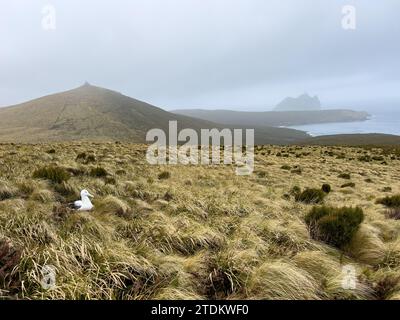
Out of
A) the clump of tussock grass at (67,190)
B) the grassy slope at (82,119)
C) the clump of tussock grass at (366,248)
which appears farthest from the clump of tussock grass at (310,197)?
the grassy slope at (82,119)

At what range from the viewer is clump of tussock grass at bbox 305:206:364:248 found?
245 inches

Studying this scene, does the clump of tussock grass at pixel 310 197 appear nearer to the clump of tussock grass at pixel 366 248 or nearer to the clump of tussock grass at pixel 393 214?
the clump of tussock grass at pixel 393 214

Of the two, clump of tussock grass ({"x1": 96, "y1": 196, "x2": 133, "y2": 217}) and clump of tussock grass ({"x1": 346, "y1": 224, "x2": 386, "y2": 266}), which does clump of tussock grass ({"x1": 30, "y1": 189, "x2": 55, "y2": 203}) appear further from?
clump of tussock grass ({"x1": 346, "y1": 224, "x2": 386, "y2": 266})

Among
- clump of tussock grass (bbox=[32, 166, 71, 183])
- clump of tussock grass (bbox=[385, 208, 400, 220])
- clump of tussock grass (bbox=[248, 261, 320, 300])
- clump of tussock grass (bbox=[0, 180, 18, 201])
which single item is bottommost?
clump of tussock grass (bbox=[385, 208, 400, 220])

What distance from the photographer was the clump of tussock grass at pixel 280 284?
4.01 meters

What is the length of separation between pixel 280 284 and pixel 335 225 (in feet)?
9.52

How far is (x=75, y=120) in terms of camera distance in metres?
128

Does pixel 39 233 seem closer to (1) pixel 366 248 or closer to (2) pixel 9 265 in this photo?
(2) pixel 9 265

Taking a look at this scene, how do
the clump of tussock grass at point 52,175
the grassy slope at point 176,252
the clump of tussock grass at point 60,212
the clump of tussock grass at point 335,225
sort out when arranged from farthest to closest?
the clump of tussock grass at point 52,175, the clump of tussock grass at point 335,225, the clump of tussock grass at point 60,212, the grassy slope at point 176,252

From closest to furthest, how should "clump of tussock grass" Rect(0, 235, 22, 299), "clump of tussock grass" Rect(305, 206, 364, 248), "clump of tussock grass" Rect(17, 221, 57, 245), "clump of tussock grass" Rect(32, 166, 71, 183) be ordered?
"clump of tussock grass" Rect(0, 235, 22, 299) → "clump of tussock grass" Rect(17, 221, 57, 245) → "clump of tussock grass" Rect(305, 206, 364, 248) → "clump of tussock grass" Rect(32, 166, 71, 183)

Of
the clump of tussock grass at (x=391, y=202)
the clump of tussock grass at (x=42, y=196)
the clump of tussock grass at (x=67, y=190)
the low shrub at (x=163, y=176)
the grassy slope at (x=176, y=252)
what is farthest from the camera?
the low shrub at (x=163, y=176)

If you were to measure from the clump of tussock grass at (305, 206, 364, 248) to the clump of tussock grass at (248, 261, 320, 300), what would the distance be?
2188 mm

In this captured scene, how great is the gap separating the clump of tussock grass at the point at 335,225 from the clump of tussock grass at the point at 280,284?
219 centimetres

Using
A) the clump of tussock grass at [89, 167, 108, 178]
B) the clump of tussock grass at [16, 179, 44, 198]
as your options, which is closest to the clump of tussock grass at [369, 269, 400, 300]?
the clump of tussock grass at [16, 179, 44, 198]
